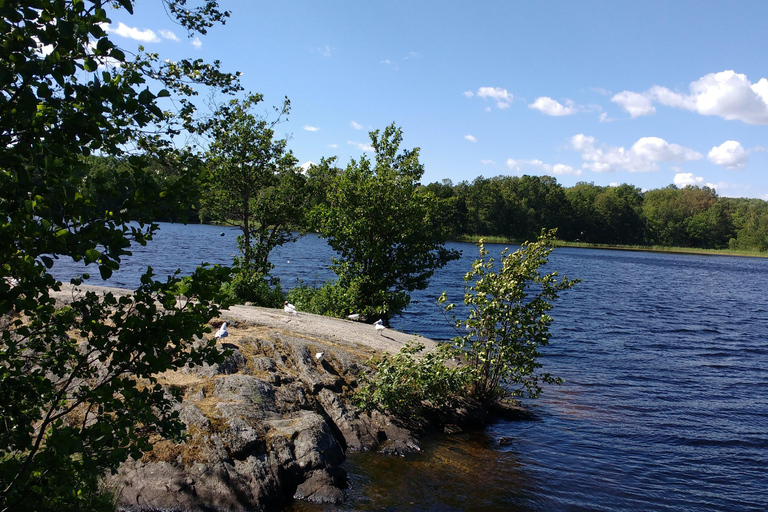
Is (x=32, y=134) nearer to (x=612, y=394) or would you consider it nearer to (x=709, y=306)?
(x=612, y=394)

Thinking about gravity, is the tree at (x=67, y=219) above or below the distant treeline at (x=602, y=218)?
below

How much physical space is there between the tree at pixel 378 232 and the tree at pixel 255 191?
119cm

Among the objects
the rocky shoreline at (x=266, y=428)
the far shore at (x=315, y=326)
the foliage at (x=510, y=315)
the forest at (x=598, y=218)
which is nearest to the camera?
the rocky shoreline at (x=266, y=428)

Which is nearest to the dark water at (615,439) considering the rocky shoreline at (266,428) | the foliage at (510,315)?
the rocky shoreline at (266,428)

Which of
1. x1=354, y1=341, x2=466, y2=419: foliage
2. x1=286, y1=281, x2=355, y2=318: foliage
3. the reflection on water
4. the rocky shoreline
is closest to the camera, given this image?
the rocky shoreline

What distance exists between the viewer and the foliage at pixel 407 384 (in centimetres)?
1097

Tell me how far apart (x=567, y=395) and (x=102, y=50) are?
15.7m

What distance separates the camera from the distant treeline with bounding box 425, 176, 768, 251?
12659 centimetres

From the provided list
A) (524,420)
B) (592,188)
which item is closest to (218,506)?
(524,420)

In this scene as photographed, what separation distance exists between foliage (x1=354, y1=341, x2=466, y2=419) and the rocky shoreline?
28 cm

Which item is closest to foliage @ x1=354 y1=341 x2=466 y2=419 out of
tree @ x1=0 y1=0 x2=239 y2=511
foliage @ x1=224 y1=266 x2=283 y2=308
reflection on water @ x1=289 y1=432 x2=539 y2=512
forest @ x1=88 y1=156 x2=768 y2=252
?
reflection on water @ x1=289 y1=432 x2=539 y2=512

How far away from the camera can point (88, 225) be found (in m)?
3.46

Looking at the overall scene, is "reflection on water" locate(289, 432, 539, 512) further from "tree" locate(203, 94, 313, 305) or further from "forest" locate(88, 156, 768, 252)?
"forest" locate(88, 156, 768, 252)

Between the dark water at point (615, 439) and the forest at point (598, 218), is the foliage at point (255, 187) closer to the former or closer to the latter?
the dark water at point (615, 439)
